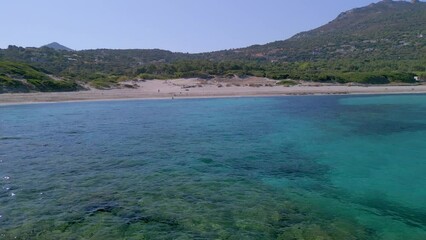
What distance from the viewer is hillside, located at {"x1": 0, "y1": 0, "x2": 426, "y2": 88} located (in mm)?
67688

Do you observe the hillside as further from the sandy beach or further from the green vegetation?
the green vegetation

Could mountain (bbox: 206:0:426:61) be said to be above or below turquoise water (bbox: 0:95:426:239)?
above

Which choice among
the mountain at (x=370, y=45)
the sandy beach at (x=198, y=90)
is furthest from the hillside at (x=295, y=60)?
the sandy beach at (x=198, y=90)

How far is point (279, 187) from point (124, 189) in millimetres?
4919

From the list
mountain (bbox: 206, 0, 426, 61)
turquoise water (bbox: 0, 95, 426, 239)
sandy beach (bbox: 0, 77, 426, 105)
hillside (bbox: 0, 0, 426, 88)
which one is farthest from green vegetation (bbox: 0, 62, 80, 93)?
mountain (bbox: 206, 0, 426, 61)

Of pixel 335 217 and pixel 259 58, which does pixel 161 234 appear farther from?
pixel 259 58

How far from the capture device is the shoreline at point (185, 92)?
45750 millimetres

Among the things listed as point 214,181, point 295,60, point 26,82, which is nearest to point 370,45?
point 295,60

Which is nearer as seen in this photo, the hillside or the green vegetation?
the green vegetation

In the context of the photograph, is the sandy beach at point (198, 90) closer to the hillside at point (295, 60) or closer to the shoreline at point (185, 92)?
the shoreline at point (185, 92)

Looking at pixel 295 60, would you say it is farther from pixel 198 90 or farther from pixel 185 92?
pixel 185 92

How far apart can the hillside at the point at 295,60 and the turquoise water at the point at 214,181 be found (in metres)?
39.8

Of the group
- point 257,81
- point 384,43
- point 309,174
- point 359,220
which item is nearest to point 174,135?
point 309,174

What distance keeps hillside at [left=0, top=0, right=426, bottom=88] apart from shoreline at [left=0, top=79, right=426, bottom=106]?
5.04 meters
